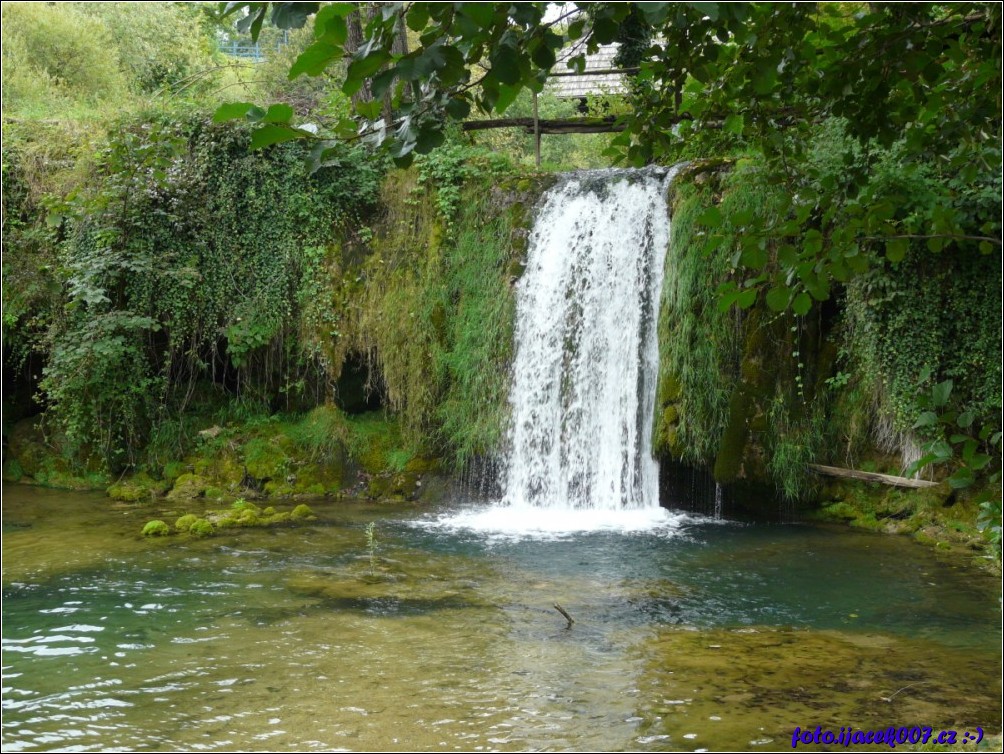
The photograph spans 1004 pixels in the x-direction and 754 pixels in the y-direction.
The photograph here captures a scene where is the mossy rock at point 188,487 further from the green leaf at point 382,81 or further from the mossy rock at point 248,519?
the green leaf at point 382,81

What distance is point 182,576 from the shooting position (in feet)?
26.7

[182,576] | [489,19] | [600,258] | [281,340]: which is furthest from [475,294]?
[489,19]

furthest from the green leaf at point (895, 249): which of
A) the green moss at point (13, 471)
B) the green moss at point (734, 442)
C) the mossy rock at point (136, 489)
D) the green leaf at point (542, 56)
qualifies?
the green moss at point (13, 471)

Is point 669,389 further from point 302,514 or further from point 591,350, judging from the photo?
point 302,514

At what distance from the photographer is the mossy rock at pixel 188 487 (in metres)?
11.7

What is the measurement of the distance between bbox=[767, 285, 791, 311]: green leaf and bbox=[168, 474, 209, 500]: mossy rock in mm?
9942

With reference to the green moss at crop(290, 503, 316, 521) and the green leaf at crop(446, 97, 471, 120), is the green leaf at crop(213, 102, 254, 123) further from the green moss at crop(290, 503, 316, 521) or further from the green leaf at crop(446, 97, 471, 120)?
the green moss at crop(290, 503, 316, 521)

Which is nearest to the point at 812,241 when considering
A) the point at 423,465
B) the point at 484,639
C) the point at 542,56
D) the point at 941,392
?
the point at 941,392

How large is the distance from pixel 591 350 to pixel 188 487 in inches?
207

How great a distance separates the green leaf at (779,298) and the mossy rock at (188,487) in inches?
391

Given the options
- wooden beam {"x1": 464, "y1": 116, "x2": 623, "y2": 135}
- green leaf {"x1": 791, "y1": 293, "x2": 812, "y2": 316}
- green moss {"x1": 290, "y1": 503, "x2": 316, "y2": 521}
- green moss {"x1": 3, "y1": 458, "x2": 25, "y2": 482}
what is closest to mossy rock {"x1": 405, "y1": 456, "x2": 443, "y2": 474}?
green moss {"x1": 290, "y1": 503, "x2": 316, "y2": 521}

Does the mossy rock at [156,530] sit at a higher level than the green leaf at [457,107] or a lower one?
lower

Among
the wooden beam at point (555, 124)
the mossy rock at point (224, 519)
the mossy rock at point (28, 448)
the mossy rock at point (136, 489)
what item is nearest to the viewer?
the mossy rock at point (224, 519)

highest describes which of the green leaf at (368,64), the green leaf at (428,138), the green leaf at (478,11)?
the green leaf at (478,11)
